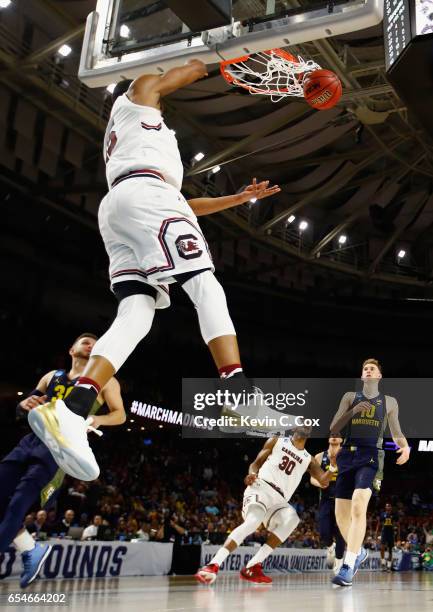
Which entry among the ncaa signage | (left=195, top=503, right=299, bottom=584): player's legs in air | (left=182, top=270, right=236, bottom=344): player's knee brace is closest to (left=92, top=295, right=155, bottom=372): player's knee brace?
(left=182, top=270, right=236, bottom=344): player's knee brace

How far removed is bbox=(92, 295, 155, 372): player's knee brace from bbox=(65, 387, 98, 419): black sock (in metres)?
0.17

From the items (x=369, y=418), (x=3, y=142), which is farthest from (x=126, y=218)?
(x=3, y=142)

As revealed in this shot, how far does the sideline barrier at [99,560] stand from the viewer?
771 centimetres

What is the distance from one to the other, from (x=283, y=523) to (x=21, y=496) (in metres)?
4.58

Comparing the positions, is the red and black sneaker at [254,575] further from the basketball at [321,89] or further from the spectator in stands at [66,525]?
the basketball at [321,89]

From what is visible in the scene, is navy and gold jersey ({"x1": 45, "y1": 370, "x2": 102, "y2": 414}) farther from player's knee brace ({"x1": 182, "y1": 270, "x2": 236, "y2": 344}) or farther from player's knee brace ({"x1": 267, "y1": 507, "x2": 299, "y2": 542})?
player's knee brace ({"x1": 267, "y1": 507, "x2": 299, "y2": 542})

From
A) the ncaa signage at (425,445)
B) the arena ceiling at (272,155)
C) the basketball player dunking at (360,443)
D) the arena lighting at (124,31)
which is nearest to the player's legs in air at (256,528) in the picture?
the basketball player dunking at (360,443)

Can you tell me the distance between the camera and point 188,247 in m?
2.93

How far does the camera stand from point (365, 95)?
16.2 metres

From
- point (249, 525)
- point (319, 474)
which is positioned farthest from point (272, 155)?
point (249, 525)

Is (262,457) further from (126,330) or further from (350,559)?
(126,330)

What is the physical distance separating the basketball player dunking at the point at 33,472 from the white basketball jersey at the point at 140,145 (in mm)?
1464

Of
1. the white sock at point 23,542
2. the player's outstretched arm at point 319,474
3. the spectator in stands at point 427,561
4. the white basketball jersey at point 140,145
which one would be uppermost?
the white basketball jersey at point 140,145

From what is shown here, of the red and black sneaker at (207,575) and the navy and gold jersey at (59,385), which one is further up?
the navy and gold jersey at (59,385)
